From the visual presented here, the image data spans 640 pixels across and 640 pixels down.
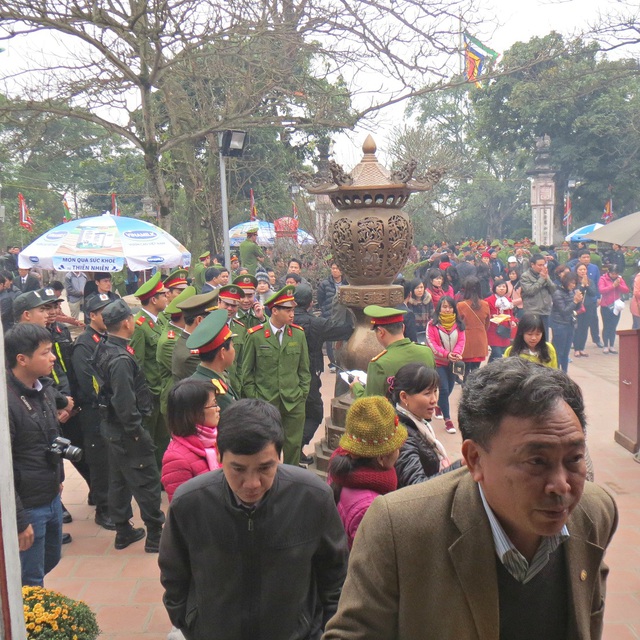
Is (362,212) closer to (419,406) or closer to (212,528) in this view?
(419,406)

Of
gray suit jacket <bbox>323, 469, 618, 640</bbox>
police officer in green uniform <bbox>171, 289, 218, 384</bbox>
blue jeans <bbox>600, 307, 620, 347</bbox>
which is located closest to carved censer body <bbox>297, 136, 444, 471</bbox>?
police officer in green uniform <bbox>171, 289, 218, 384</bbox>

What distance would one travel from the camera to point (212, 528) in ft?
7.98

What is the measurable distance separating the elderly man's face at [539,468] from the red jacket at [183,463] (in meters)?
2.07

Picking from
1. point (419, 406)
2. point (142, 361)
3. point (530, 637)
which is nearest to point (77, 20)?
point (142, 361)

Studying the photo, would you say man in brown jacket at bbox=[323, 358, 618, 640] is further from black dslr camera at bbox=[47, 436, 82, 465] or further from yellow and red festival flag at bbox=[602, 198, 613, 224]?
yellow and red festival flag at bbox=[602, 198, 613, 224]

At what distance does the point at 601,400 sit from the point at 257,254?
6594mm

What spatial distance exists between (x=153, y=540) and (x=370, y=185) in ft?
10.7

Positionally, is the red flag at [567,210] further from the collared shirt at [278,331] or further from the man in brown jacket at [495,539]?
the man in brown jacket at [495,539]

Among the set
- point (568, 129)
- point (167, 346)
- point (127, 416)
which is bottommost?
point (127, 416)

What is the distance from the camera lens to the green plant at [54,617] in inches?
108

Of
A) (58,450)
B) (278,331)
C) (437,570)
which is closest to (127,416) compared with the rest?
(58,450)

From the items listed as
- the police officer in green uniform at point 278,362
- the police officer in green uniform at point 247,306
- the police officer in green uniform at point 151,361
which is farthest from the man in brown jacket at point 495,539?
the police officer in green uniform at point 247,306

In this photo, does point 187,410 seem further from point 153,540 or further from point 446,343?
point 446,343

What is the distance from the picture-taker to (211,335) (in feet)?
14.2
